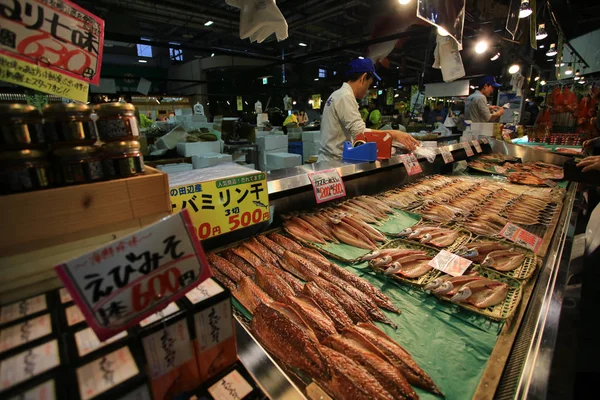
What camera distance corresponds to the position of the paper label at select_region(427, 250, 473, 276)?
220 cm

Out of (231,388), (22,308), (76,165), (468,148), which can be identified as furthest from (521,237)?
(468,148)

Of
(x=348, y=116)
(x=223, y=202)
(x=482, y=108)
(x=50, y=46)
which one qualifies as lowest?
(x=223, y=202)

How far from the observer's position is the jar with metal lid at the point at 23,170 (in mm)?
961

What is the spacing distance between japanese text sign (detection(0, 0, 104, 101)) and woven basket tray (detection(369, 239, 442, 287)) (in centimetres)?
212

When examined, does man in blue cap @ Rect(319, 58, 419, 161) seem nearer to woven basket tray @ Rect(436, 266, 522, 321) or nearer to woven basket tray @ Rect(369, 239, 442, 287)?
woven basket tray @ Rect(369, 239, 442, 287)

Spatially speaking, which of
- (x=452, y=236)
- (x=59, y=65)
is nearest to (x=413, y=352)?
A: (x=452, y=236)

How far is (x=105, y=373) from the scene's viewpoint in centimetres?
79

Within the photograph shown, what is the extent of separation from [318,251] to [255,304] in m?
0.88

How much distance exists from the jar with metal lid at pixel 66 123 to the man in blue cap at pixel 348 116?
3.62 m

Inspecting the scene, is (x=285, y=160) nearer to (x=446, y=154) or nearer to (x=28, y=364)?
(x=446, y=154)

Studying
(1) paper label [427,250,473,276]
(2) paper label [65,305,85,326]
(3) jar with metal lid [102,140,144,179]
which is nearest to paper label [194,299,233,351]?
(2) paper label [65,305,85,326]

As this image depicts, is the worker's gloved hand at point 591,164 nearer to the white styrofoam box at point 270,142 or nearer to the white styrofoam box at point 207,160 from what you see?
the white styrofoam box at point 207,160

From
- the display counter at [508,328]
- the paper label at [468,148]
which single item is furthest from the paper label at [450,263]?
the paper label at [468,148]

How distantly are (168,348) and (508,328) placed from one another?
5.91ft
